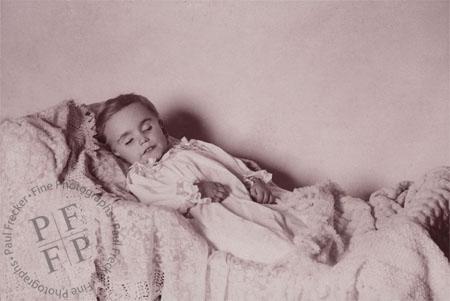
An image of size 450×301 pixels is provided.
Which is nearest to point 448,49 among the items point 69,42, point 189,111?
point 189,111

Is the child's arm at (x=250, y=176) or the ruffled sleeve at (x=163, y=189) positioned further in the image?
the child's arm at (x=250, y=176)

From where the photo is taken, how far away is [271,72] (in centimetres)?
237

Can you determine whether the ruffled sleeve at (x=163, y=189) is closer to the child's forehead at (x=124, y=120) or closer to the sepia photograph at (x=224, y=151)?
the sepia photograph at (x=224, y=151)

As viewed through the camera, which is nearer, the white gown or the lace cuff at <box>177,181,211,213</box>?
the white gown

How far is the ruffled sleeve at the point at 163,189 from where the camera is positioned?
5.02ft

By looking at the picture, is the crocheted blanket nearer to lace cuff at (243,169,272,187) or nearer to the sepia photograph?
the sepia photograph

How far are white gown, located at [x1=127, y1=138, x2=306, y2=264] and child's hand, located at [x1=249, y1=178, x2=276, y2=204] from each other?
0.03m

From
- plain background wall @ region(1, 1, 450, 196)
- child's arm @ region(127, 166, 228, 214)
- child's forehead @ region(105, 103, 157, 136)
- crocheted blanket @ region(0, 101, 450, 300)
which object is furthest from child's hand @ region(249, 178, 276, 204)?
plain background wall @ region(1, 1, 450, 196)

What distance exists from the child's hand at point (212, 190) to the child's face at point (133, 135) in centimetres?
25

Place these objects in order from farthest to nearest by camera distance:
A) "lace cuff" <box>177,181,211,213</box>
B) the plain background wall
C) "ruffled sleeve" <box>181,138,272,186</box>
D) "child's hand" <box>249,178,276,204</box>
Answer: the plain background wall, "ruffled sleeve" <box>181,138,272,186</box>, "child's hand" <box>249,178,276,204</box>, "lace cuff" <box>177,181,211,213</box>

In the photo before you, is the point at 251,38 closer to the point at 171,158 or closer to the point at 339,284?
the point at 171,158

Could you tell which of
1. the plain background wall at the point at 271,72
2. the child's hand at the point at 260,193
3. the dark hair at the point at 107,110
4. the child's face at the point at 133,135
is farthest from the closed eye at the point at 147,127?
the plain background wall at the point at 271,72

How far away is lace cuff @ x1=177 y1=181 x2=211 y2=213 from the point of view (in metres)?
1.53

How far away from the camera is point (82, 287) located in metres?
1.36
